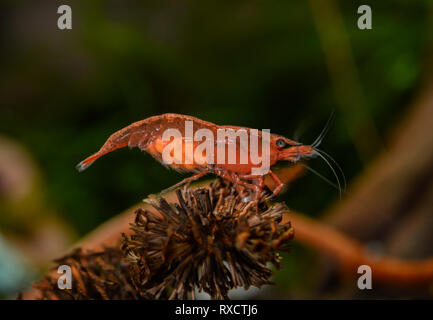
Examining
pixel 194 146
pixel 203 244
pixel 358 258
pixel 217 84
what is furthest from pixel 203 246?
pixel 217 84

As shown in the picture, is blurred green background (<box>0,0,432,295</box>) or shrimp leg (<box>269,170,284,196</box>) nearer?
shrimp leg (<box>269,170,284,196</box>)

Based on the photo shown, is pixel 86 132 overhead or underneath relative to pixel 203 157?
overhead

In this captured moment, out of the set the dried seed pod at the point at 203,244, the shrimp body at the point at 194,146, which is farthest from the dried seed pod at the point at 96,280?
the shrimp body at the point at 194,146

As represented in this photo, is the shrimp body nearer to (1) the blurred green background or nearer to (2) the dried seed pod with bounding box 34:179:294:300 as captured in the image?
(2) the dried seed pod with bounding box 34:179:294:300

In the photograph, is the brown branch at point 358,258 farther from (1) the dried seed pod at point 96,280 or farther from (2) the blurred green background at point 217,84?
(1) the dried seed pod at point 96,280

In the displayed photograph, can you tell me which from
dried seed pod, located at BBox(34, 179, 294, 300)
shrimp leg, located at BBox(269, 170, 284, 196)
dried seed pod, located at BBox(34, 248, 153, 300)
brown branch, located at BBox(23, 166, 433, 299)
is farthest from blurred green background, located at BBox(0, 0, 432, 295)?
dried seed pod, located at BBox(34, 179, 294, 300)

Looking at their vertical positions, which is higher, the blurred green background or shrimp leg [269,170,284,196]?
the blurred green background
